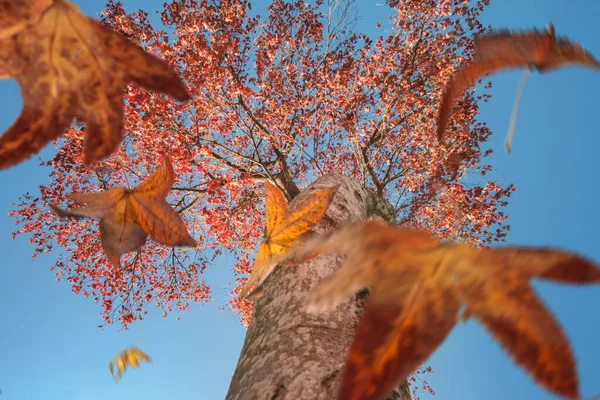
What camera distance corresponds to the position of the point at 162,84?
64 centimetres

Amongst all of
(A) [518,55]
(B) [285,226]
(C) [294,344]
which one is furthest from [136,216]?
(A) [518,55]

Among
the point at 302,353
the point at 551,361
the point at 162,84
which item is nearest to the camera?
the point at 551,361

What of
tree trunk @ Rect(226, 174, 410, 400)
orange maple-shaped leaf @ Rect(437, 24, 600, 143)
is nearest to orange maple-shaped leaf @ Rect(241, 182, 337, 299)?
tree trunk @ Rect(226, 174, 410, 400)

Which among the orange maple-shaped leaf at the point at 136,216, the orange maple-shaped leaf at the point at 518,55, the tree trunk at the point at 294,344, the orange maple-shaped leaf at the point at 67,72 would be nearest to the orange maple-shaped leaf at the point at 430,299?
the orange maple-shaped leaf at the point at 518,55

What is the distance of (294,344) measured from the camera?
3.84ft

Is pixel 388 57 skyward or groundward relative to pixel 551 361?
skyward

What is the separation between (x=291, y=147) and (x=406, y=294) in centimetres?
681

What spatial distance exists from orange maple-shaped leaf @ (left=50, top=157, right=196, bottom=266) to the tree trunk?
20.2 inches

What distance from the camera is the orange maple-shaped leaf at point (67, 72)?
659 millimetres

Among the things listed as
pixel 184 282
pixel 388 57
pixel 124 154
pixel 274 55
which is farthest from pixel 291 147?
pixel 184 282

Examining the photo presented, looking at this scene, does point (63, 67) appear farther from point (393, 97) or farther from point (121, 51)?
point (393, 97)

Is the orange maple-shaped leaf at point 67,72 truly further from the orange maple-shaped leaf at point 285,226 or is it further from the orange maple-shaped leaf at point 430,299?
the orange maple-shaped leaf at point 285,226

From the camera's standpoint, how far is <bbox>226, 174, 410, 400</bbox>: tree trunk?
3.34ft

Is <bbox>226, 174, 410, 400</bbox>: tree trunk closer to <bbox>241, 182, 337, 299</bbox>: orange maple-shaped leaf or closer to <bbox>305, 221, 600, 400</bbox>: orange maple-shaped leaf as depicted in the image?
<bbox>241, 182, 337, 299</bbox>: orange maple-shaped leaf
